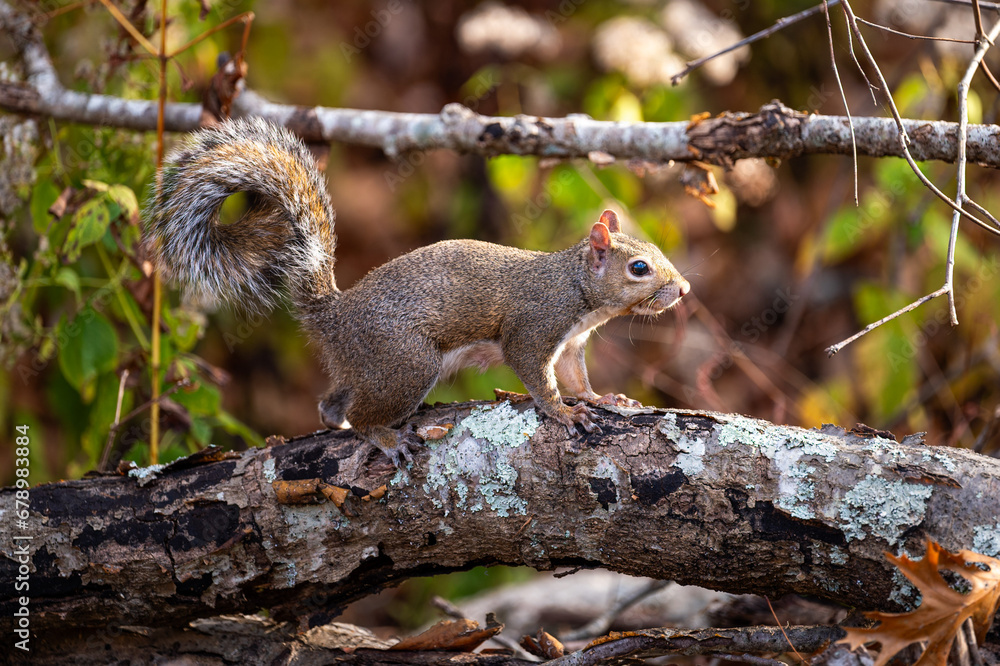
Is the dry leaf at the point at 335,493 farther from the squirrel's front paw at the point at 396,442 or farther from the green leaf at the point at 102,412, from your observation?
the green leaf at the point at 102,412

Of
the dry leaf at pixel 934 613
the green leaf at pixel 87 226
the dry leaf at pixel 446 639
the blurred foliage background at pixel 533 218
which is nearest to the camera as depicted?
the dry leaf at pixel 934 613

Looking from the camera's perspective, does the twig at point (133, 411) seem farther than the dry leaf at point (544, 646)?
Yes

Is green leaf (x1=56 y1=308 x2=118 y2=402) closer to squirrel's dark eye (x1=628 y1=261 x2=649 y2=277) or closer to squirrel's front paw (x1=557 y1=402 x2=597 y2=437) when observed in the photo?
squirrel's front paw (x1=557 y1=402 x2=597 y2=437)

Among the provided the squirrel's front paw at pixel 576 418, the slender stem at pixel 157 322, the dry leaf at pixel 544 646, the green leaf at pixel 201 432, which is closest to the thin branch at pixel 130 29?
the slender stem at pixel 157 322

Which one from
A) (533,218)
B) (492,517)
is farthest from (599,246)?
(533,218)

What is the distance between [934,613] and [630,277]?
1.30 metres

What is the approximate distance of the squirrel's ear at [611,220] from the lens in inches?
107

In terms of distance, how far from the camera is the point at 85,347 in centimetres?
259

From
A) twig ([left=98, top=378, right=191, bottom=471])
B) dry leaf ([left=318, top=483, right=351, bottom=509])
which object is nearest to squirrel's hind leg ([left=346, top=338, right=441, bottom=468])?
dry leaf ([left=318, top=483, right=351, bottom=509])

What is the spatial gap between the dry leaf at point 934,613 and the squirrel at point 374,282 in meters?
0.99

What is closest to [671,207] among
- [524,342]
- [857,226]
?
[857,226]

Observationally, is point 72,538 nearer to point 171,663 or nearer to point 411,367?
point 171,663

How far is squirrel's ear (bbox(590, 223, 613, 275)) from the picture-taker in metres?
2.54

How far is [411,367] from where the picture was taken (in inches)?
91.6
